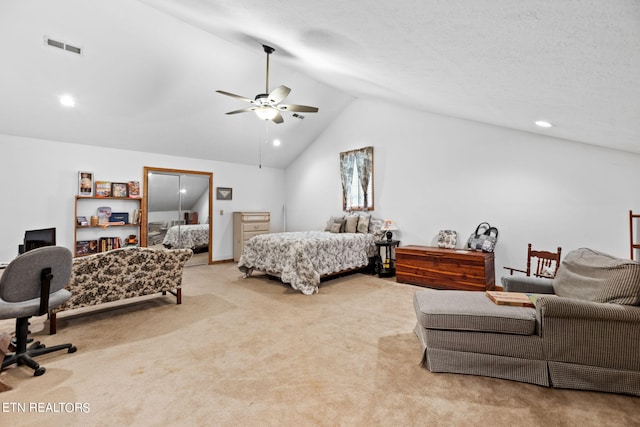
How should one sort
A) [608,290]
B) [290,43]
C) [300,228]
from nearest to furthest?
1. [608,290]
2. [290,43]
3. [300,228]

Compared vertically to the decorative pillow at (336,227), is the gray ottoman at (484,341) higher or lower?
lower

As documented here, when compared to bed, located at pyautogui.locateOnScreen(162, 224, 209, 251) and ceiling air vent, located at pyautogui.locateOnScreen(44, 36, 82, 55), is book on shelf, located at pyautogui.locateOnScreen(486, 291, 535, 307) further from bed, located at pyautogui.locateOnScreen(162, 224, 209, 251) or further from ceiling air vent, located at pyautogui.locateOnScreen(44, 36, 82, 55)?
bed, located at pyautogui.locateOnScreen(162, 224, 209, 251)

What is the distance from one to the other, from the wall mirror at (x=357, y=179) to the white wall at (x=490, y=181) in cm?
16

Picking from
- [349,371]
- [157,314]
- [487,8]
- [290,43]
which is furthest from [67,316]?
[487,8]

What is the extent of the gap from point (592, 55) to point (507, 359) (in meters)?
1.90

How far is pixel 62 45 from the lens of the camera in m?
3.52

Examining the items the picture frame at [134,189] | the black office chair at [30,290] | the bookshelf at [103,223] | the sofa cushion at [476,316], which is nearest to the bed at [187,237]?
the bookshelf at [103,223]

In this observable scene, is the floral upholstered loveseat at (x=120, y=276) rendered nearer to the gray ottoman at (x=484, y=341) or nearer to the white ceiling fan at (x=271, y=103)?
the white ceiling fan at (x=271, y=103)

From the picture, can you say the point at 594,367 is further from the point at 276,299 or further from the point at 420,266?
the point at 276,299

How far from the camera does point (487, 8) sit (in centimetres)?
128

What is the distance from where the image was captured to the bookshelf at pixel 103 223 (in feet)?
16.5

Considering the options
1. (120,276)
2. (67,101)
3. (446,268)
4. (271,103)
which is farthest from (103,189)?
(446,268)

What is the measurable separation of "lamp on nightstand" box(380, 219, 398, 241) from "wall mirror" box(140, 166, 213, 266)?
3986 millimetres

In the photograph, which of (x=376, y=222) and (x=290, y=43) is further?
(x=376, y=222)
